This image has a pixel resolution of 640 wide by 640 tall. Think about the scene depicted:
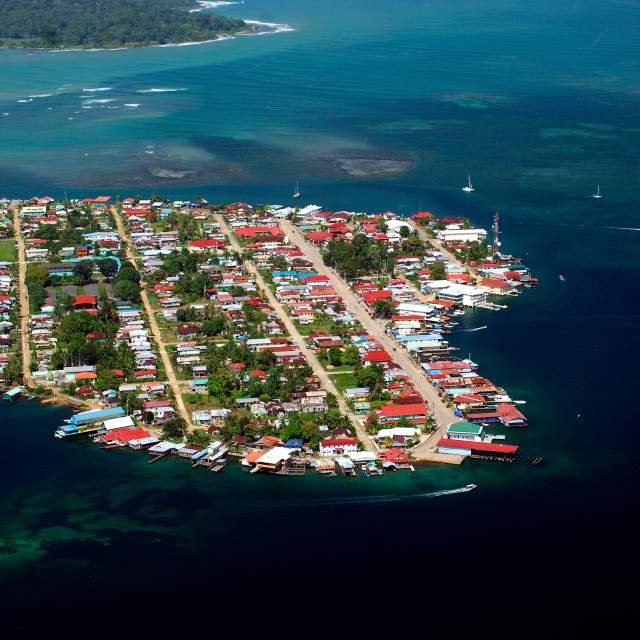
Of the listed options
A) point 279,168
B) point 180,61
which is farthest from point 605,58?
point 279,168

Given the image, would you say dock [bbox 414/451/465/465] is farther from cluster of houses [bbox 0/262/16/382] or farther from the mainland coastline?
the mainland coastline

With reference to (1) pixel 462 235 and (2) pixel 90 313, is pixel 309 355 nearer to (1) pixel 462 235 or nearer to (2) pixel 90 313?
(2) pixel 90 313

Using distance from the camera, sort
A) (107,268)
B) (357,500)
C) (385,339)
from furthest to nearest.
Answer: (107,268)
(385,339)
(357,500)

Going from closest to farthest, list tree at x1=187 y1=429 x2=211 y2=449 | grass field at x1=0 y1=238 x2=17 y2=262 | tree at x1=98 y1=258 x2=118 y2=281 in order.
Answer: tree at x1=187 y1=429 x2=211 y2=449 → tree at x1=98 y1=258 x2=118 y2=281 → grass field at x1=0 y1=238 x2=17 y2=262

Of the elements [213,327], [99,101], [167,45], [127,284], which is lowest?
[213,327]

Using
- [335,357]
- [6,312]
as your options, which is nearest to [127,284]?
[6,312]

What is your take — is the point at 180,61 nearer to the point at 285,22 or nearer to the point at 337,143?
the point at 285,22

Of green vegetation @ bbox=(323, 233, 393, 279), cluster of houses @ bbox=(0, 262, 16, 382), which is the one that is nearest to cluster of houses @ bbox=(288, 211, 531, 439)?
green vegetation @ bbox=(323, 233, 393, 279)
